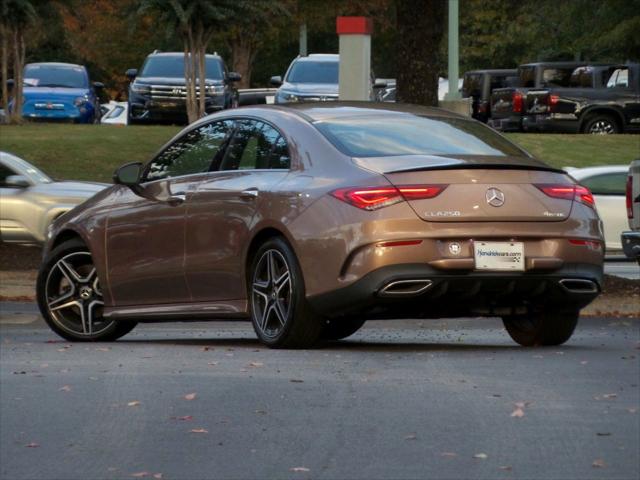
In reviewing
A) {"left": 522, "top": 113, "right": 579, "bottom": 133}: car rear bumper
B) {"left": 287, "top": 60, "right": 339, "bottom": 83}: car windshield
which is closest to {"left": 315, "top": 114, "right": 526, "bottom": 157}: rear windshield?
{"left": 287, "top": 60, "right": 339, "bottom": 83}: car windshield

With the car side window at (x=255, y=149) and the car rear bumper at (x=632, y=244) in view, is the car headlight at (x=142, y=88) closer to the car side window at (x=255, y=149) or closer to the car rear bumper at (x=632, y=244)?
the car rear bumper at (x=632, y=244)

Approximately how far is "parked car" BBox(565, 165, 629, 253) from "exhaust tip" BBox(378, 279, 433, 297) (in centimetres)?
1329

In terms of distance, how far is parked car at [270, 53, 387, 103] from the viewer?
104 ft

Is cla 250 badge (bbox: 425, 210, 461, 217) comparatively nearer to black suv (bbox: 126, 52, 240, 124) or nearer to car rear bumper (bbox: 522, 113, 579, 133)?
black suv (bbox: 126, 52, 240, 124)

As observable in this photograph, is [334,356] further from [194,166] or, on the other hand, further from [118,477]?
[118,477]

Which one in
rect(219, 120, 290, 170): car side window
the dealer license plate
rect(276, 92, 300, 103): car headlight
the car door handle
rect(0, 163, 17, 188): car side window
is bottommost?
rect(0, 163, 17, 188): car side window

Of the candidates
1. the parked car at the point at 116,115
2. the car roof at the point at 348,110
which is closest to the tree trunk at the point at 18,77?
the parked car at the point at 116,115

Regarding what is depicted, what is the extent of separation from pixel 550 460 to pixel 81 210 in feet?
19.1

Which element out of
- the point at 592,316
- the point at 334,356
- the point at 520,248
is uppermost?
the point at 520,248

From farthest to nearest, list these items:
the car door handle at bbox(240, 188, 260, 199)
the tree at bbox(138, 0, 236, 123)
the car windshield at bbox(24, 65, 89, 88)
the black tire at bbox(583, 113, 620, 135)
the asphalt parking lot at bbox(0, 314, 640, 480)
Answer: the car windshield at bbox(24, 65, 89, 88) < the black tire at bbox(583, 113, 620, 135) < the tree at bbox(138, 0, 236, 123) < the car door handle at bbox(240, 188, 260, 199) < the asphalt parking lot at bbox(0, 314, 640, 480)

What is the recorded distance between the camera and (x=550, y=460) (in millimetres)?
6555

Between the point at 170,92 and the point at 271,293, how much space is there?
79.3 ft

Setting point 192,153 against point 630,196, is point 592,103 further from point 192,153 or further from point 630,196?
point 192,153

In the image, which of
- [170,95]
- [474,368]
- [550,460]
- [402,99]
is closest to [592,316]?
[402,99]
